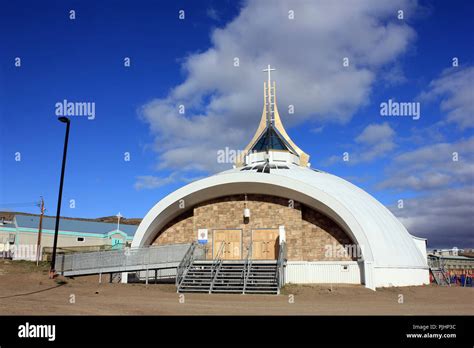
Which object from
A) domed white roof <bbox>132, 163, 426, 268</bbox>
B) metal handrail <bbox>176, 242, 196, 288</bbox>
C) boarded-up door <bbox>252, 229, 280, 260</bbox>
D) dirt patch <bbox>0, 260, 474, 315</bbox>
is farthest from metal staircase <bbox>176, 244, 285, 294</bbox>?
domed white roof <bbox>132, 163, 426, 268</bbox>

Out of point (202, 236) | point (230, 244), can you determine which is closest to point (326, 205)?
point (230, 244)

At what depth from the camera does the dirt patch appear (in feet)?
39.8

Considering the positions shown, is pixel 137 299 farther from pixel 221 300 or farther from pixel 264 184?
pixel 264 184

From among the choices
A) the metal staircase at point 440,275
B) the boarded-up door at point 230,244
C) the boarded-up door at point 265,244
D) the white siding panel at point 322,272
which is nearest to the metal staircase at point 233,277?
the white siding panel at point 322,272

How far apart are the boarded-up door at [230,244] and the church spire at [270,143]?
6.87m

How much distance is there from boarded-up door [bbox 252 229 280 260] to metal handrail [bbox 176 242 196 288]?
145 inches

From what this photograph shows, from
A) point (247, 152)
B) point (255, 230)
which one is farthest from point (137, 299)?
point (247, 152)

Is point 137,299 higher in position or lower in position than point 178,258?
lower

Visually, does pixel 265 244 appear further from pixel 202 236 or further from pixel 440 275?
pixel 440 275

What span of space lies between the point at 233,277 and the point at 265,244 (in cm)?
462

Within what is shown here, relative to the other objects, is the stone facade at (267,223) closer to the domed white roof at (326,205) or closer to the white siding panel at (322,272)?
the domed white roof at (326,205)

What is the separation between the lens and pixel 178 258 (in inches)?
853
